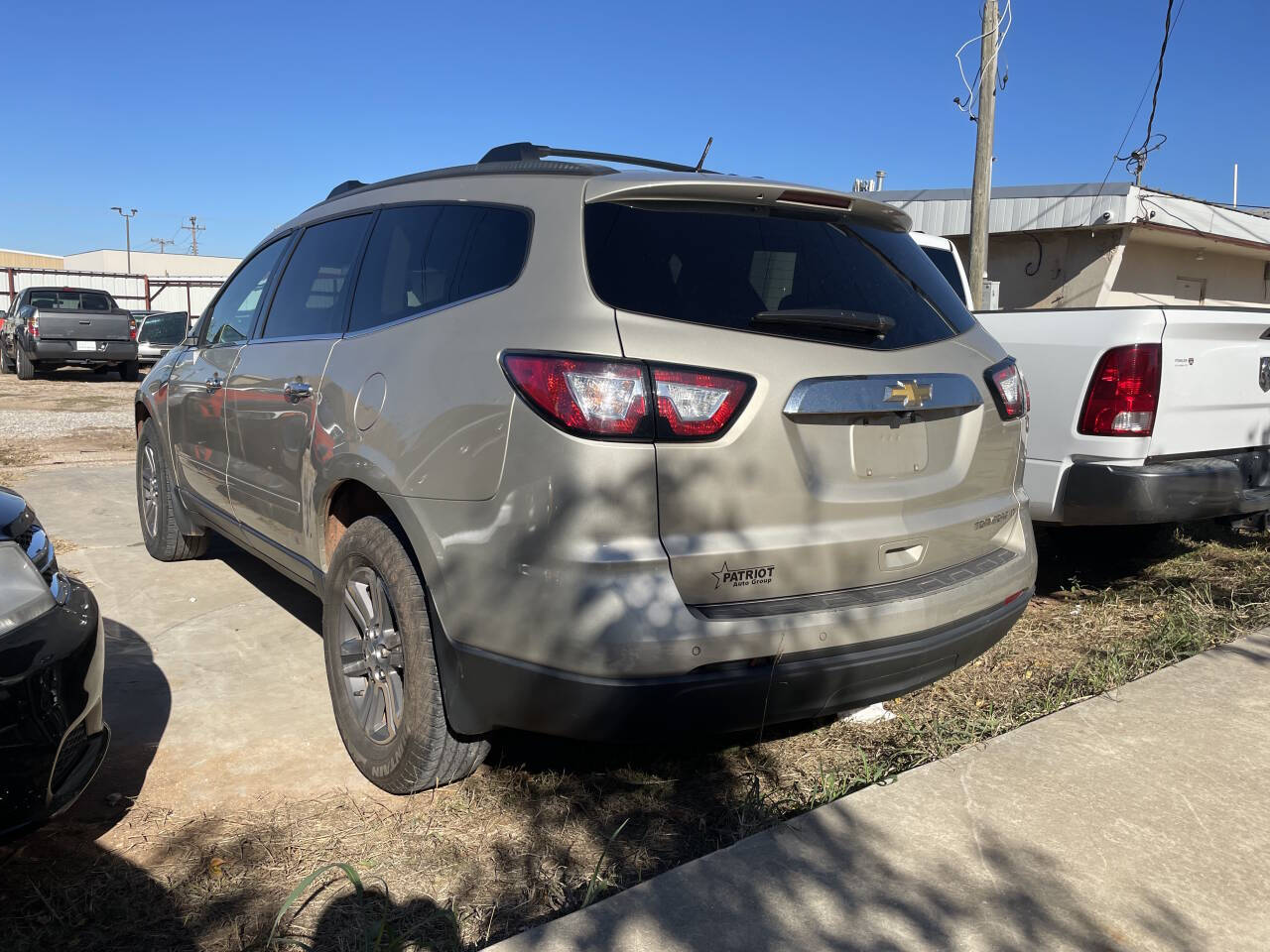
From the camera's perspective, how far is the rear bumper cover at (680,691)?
2340 mm

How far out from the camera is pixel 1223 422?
14.5 ft

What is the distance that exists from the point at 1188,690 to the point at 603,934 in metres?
2.54

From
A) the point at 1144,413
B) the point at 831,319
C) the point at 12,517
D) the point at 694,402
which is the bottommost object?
the point at 12,517

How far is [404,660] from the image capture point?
9.18 ft

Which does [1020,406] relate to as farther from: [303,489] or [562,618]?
[303,489]

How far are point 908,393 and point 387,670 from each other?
5.58 feet

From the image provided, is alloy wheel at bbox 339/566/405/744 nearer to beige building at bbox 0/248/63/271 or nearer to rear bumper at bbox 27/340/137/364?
rear bumper at bbox 27/340/137/364

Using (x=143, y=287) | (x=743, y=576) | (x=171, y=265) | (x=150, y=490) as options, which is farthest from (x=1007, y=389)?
(x=171, y=265)

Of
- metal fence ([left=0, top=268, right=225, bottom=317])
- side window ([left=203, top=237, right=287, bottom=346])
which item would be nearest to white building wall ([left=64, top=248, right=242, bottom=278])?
metal fence ([left=0, top=268, right=225, bottom=317])

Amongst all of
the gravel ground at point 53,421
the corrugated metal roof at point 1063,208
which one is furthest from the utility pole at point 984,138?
the gravel ground at point 53,421

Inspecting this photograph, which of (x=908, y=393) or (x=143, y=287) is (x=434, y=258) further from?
(x=143, y=287)

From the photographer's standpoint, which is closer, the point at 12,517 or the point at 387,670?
the point at 12,517

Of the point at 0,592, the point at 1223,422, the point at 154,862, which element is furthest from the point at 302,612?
the point at 1223,422

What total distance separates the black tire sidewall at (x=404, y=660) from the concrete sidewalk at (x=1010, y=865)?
758 millimetres
